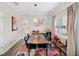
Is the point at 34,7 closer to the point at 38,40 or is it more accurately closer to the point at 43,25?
the point at 43,25

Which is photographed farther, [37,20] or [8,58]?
[37,20]

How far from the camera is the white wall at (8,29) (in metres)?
2.28

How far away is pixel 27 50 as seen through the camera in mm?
2482

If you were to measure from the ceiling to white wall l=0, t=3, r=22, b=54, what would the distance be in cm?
10

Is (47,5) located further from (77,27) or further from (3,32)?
(3,32)

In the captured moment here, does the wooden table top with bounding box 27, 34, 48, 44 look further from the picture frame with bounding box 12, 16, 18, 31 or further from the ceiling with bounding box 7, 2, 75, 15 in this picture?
the ceiling with bounding box 7, 2, 75, 15

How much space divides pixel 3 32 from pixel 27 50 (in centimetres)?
53

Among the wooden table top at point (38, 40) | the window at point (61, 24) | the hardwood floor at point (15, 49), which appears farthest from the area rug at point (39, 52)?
the window at point (61, 24)

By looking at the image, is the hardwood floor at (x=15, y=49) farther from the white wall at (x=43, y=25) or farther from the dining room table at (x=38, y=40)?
the white wall at (x=43, y=25)

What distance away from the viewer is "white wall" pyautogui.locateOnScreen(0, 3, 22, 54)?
7.48 ft

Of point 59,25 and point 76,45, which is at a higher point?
point 59,25

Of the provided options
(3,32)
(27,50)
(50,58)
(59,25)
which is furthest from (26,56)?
(59,25)

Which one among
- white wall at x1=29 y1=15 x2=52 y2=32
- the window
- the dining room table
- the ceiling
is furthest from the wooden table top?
the ceiling

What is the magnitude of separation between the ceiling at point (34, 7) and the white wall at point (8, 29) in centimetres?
10
